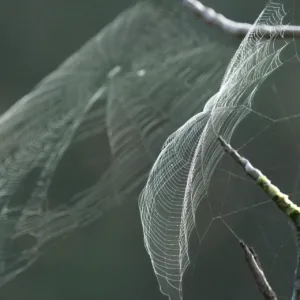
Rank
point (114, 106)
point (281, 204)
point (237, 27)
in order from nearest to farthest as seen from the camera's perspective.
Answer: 1. point (281, 204)
2. point (237, 27)
3. point (114, 106)

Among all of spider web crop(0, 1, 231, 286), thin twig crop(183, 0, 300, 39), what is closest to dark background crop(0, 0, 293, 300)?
spider web crop(0, 1, 231, 286)

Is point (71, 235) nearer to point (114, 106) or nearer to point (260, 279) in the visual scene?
point (114, 106)

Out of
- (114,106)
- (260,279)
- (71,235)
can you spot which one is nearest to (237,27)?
(260,279)

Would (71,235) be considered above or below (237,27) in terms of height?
below

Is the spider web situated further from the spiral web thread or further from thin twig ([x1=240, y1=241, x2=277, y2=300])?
thin twig ([x1=240, y1=241, x2=277, y2=300])

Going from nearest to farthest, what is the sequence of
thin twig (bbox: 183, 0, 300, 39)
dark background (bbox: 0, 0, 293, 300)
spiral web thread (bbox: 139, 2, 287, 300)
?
spiral web thread (bbox: 139, 2, 287, 300), thin twig (bbox: 183, 0, 300, 39), dark background (bbox: 0, 0, 293, 300)

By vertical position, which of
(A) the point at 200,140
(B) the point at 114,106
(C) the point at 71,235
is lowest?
(C) the point at 71,235

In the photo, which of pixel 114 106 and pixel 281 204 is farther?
pixel 114 106
